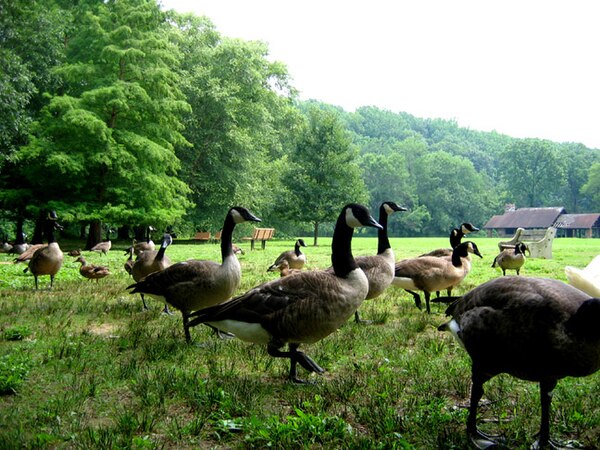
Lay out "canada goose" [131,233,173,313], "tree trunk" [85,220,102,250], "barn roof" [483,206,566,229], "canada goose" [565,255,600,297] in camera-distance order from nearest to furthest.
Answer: "canada goose" [565,255,600,297], "canada goose" [131,233,173,313], "tree trunk" [85,220,102,250], "barn roof" [483,206,566,229]

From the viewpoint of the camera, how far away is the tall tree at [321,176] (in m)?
45.2

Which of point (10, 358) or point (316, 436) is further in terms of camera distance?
point (10, 358)

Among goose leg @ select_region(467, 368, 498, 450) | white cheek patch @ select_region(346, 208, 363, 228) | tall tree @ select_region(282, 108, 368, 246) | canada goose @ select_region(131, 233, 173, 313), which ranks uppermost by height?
tall tree @ select_region(282, 108, 368, 246)

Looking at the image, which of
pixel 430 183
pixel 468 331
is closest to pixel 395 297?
pixel 468 331

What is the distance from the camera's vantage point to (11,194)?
27188 mm

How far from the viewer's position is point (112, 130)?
1072 inches

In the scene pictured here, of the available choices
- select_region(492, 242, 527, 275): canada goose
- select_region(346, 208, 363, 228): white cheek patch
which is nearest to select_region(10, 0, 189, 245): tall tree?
select_region(492, 242, 527, 275): canada goose

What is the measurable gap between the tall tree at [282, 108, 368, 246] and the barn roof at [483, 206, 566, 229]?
48.2 m

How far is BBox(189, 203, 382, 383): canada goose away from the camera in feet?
16.5

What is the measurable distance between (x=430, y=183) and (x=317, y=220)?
6091cm

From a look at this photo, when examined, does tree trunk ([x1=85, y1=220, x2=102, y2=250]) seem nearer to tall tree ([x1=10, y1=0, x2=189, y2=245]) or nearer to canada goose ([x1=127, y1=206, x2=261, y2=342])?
tall tree ([x1=10, y1=0, x2=189, y2=245])

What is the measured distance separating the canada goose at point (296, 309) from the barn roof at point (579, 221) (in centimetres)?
8892

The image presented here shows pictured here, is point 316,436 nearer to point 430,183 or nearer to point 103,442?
point 103,442

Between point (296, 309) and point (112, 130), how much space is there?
25.2 m
